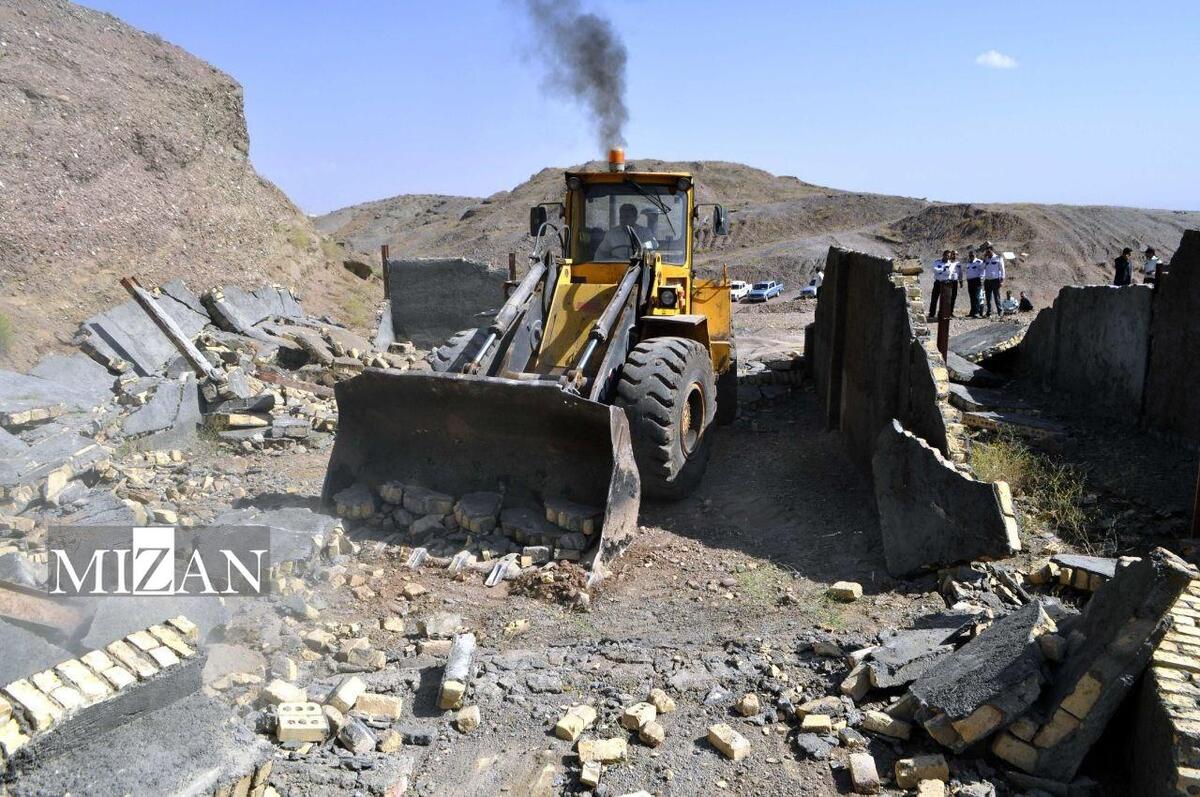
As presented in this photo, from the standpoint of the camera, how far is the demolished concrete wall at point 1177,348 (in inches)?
310

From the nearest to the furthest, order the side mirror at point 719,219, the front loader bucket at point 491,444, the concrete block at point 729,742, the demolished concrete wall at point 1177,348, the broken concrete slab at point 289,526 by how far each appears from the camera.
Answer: the concrete block at point 729,742 < the broken concrete slab at point 289,526 < the front loader bucket at point 491,444 < the demolished concrete wall at point 1177,348 < the side mirror at point 719,219

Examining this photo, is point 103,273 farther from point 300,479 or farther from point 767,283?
point 767,283

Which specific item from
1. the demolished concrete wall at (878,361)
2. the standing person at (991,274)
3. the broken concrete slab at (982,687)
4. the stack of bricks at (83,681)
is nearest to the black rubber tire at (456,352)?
the demolished concrete wall at (878,361)

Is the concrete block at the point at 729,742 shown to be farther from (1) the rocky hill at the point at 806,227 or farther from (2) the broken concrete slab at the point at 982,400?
(1) the rocky hill at the point at 806,227

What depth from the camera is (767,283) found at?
29.6 metres

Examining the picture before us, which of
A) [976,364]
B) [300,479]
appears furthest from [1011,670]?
[976,364]

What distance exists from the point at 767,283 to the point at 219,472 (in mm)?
23418

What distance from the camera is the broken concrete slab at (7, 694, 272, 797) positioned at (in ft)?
11.1

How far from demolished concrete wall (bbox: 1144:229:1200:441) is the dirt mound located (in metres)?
12.0

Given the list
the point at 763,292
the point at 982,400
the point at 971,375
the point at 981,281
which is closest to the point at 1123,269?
the point at 981,281

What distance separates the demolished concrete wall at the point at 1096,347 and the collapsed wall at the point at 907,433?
111 inches

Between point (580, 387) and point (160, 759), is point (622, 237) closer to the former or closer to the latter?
point (580, 387)

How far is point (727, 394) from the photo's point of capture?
9.61m

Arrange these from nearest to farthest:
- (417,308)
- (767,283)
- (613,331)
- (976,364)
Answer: (613,331), (976,364), (417,308), (767,283)
